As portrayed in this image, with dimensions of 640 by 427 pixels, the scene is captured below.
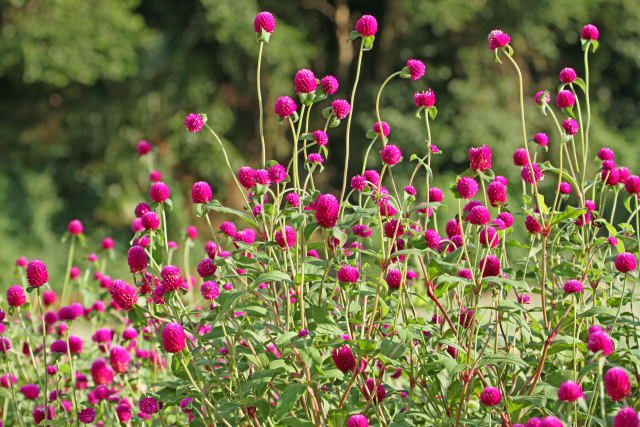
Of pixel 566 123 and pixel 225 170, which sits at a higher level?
pixel 566 123

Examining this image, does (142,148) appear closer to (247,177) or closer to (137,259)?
(247,177)

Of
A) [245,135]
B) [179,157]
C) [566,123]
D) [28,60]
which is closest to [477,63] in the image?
[245,135]

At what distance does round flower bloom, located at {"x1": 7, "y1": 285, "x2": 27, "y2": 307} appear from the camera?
2055 mm

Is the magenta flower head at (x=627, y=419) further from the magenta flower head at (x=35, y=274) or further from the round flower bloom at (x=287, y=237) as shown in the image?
the magenta flower head at (x=35, y=274)

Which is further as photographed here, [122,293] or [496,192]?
[496,192]

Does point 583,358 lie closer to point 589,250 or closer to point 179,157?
point 589,250

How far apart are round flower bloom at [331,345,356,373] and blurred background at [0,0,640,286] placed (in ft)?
27.3

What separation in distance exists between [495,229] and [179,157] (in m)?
9.72

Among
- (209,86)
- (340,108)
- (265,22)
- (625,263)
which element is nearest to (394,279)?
(340,108)

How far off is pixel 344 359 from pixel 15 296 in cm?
96

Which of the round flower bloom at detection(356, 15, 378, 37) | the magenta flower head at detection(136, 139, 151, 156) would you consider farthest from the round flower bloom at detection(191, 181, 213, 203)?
the magenta flower head at detection(136, 139, 151, 156)

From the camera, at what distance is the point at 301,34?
10.9 metres

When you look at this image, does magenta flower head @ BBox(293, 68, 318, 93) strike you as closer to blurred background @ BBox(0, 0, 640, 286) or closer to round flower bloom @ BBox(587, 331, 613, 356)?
round flower bloom @ BBox(587, 331, 613, 356)

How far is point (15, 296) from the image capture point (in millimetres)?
2064
